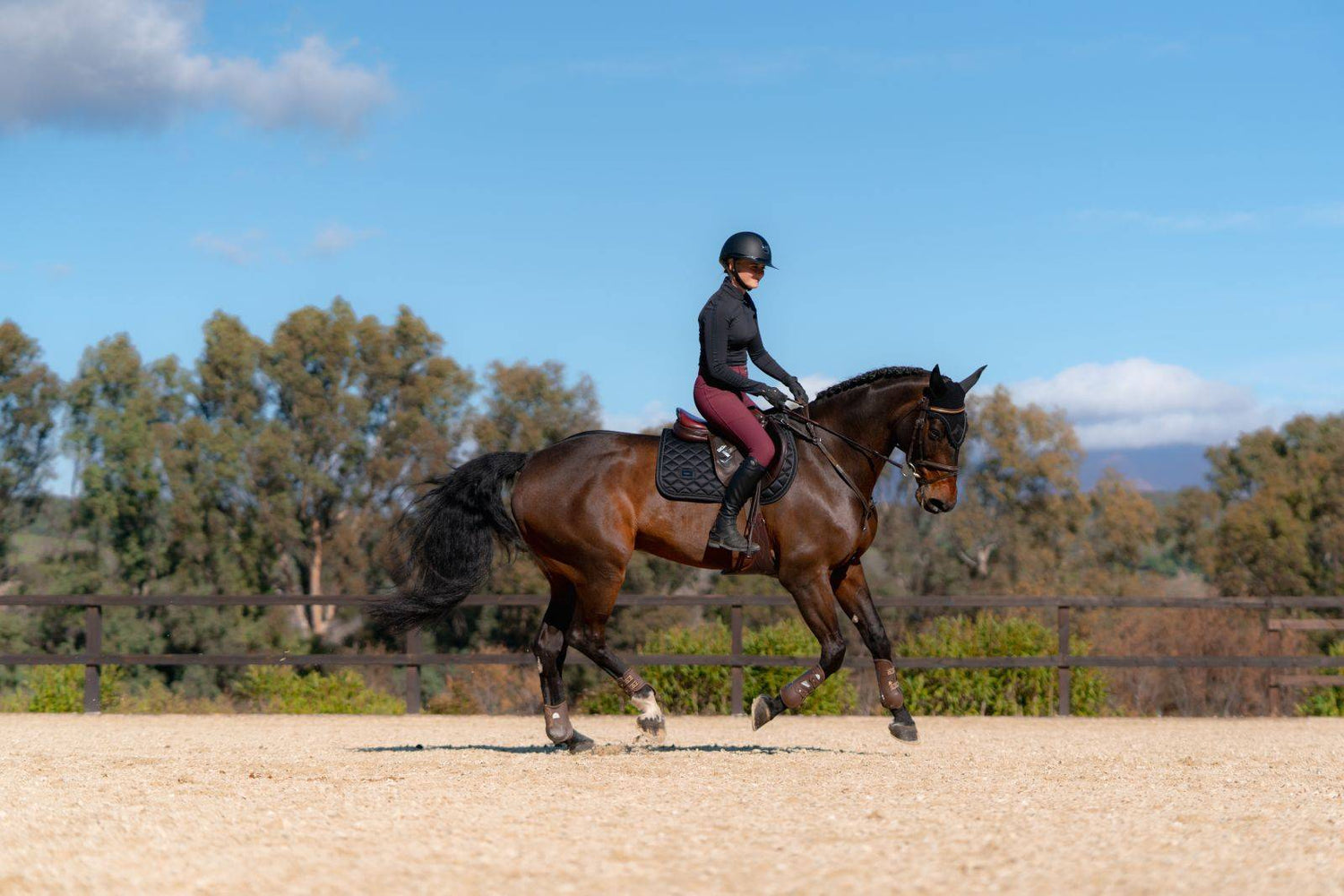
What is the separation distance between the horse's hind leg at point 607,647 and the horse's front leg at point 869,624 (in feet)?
4.69

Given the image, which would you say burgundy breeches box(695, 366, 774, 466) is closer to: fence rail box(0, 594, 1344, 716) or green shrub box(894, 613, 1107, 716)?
fence rail box(0, 594, 1344, 716)

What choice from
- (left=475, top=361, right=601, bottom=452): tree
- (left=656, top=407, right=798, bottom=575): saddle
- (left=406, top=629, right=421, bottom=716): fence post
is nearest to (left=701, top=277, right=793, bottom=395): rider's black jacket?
(left=656, top=407, right=798, bottom=575): saddle

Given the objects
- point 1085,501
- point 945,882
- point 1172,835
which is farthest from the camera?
point 1085,501

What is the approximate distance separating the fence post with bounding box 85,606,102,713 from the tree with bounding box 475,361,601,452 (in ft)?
89.5

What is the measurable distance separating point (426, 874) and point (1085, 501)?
53995 mm

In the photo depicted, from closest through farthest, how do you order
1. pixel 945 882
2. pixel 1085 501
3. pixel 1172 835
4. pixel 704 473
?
pixel 945 882 < pixel 1172 835 < pixel 704 473 < pixel 1085 501

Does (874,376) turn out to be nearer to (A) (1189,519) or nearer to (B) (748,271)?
(B) (748,271)

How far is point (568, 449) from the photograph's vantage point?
29.8ft

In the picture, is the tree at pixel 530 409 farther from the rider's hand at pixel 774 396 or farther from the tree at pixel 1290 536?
the rider's hand at pixel 774 396

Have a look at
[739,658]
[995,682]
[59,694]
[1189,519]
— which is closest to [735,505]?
[739,658]

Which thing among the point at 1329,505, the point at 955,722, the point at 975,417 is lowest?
the point at 955,722

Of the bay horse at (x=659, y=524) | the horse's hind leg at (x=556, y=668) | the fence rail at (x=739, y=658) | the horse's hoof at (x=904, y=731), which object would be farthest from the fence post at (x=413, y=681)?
the horse's hoof at (x=904, y=731)

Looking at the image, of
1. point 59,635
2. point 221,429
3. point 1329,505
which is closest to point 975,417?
point 1329,505

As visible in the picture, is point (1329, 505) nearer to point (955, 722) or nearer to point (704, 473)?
point (955, 722)
